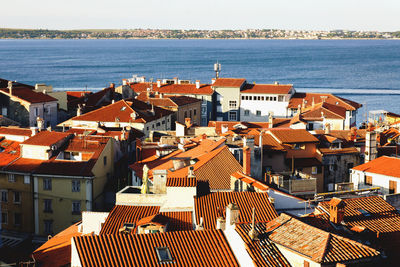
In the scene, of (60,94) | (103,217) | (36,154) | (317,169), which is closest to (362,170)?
(317,169)

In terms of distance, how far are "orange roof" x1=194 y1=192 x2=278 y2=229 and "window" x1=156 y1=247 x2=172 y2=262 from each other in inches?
166

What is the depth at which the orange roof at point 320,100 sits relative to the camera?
7800cm

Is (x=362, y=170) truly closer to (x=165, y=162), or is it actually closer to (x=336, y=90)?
(x=165, y=162)

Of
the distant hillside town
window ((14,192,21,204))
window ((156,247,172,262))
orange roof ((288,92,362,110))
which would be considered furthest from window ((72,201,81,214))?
orange roof ((288,92,362,110))

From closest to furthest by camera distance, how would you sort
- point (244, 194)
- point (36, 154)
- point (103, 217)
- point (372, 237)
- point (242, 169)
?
point (372, 237) → point (244, 194) → point (103, 217) → point (242, 169) → point (36, 154)

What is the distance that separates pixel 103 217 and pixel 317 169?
15663 mm

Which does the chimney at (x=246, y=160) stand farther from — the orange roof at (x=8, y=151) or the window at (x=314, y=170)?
the orange roof at (x=8, y=151)

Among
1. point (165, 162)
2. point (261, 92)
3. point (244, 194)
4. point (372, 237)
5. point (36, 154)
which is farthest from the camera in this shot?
point (261, 92)

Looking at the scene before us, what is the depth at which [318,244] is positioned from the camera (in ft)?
56.7

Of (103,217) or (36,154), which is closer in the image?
(103,217)

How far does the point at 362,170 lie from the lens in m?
33.6

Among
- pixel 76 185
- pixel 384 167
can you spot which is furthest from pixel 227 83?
pixel 384 167

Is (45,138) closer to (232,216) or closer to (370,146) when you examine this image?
(370,146)

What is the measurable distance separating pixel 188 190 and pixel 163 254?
725 cm
